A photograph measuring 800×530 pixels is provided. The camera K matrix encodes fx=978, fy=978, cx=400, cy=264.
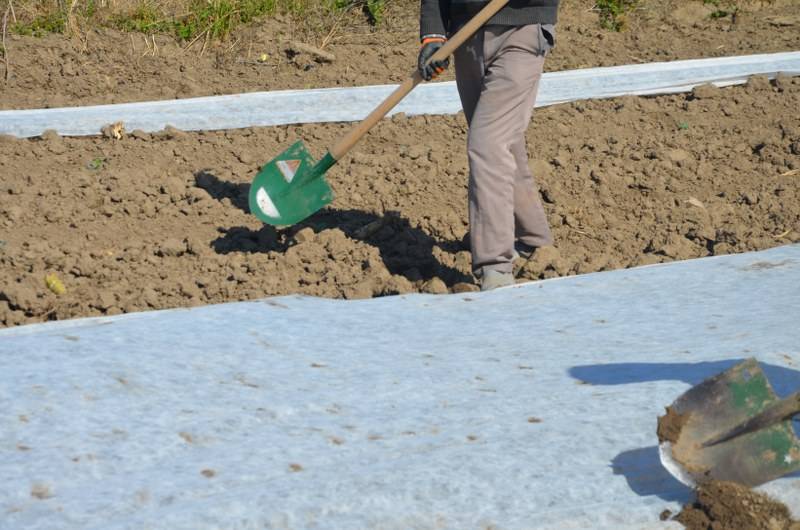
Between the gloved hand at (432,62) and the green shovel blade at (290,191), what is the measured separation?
1.90 feet

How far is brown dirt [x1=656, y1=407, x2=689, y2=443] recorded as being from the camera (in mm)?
2045

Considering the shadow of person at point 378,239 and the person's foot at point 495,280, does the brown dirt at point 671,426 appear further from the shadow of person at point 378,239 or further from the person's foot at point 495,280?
the shadow of person at point 378,239

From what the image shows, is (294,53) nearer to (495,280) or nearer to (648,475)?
(495,280)

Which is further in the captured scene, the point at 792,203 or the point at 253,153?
the point at 253,153

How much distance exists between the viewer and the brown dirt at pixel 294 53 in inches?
241

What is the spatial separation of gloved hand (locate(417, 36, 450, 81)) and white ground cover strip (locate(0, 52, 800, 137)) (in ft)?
6.62

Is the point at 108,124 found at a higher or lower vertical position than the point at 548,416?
higher

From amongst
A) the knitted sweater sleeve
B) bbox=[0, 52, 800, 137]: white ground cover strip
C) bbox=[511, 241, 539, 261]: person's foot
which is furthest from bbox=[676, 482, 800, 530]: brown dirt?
bbox=[0, 52, 800, 137]: white ground cover strip

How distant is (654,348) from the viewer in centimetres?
271

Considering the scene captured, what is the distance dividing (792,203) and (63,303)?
10.3 feet

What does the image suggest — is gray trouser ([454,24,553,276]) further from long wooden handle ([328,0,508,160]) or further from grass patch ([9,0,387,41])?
grass patch ([9,0,387,41])

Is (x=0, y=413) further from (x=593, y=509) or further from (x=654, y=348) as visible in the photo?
(x=654, y=348)

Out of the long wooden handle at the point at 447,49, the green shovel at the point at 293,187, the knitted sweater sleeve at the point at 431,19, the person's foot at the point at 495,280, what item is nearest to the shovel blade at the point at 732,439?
the person's foot at the point at 495,280

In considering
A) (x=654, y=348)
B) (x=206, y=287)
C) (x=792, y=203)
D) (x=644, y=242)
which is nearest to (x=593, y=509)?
(x=654, y=348)
